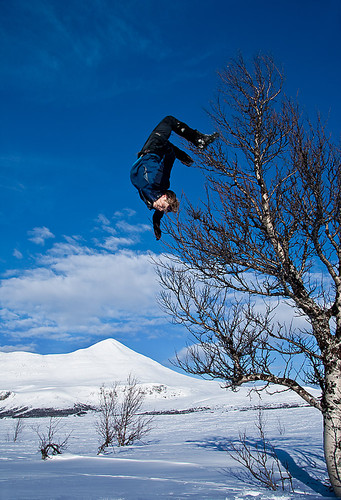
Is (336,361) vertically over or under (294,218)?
under

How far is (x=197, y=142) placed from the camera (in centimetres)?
283

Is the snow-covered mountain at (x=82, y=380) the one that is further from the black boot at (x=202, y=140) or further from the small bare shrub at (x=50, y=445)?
the black boot at (x=202, y=140)

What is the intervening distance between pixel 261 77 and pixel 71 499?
6501mm

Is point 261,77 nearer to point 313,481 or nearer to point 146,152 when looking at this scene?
point 146,152

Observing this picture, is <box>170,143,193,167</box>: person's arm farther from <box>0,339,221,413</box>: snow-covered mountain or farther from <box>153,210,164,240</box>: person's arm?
<box>0,339,221,413</box>: snow-covered mountain

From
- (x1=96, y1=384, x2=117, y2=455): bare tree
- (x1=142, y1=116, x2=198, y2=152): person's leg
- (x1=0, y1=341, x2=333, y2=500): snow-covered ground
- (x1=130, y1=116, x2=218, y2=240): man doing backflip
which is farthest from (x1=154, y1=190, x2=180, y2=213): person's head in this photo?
(x1=96, y1=384, x2=117, y2=455): bare tree

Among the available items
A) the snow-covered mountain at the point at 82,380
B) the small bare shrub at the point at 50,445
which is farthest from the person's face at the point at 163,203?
the snow-covered mountain at the point at 82,380

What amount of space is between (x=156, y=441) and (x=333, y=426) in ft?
50.3

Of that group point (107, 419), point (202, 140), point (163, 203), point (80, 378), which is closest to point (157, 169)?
point (163, 203)

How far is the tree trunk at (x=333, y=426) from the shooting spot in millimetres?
4477

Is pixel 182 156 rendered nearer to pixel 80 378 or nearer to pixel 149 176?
pixel 149 176

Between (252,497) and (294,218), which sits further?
(294,218)

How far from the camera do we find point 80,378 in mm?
113375

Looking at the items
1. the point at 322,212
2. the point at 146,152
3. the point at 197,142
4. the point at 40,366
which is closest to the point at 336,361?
the point at 322,212
